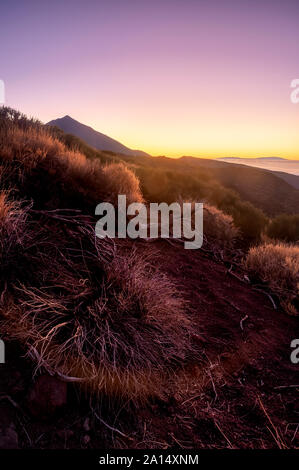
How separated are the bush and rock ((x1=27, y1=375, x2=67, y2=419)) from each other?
9750 mm

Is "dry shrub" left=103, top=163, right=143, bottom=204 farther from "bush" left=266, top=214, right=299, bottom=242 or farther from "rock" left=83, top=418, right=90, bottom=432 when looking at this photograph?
"bush" left=266, top=214, right=299, bottom=242

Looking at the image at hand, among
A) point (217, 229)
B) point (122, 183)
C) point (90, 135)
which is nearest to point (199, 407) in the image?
point (122, 183)

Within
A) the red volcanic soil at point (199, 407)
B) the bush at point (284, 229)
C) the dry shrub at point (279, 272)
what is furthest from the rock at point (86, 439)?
the bush at point (284, 229)

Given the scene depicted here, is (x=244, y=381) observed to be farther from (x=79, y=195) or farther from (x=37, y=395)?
(x=79, y=195)

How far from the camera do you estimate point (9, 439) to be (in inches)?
67.1

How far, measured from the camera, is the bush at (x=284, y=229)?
35.3 feet

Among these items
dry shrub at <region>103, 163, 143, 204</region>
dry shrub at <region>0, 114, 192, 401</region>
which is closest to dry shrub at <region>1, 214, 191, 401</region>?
dry shrub at <region>0, 114, 192, 401</region>

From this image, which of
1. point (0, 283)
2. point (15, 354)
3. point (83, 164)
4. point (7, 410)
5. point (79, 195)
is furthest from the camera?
point (83, 164)

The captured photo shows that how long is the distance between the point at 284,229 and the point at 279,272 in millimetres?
5938

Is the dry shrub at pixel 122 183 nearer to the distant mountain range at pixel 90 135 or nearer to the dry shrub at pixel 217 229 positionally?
the dry shrub at pixel 217 229

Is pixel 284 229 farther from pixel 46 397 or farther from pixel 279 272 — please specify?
pixel 46 397

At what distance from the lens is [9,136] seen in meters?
5.25
